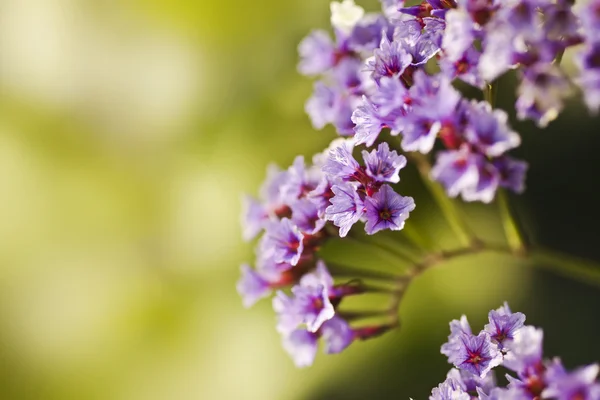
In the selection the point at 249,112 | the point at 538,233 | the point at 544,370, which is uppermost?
the point at 249,112

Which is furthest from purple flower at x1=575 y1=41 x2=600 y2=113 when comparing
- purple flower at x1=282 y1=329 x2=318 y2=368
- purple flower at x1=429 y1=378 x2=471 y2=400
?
purple flower at x1=282 y1=329 x2=318 y2=368

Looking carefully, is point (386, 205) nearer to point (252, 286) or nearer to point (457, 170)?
point (457, 170)

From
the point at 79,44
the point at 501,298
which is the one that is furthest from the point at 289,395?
the point at 79,44

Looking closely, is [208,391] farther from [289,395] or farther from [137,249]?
[137,249]

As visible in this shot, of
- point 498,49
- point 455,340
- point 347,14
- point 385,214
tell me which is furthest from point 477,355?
point 347,14

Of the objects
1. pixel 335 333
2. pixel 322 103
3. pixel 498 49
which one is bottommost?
pixel 335 333

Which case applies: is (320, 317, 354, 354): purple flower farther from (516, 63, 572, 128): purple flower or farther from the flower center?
(516, 63, 572, 128): purple flower

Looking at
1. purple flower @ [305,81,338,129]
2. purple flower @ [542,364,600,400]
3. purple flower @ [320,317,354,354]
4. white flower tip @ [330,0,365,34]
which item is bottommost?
purple flower @ [542,364,600,400]
